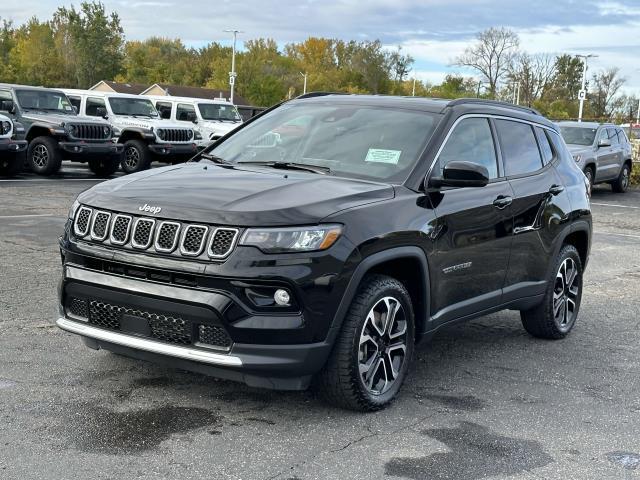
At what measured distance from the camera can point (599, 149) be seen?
20688 millimetres

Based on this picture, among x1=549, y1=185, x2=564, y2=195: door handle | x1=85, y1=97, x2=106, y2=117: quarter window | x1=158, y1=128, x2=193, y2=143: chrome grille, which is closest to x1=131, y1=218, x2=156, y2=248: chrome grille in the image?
x1=549, y1=185, x2=564, y2=195: door handle

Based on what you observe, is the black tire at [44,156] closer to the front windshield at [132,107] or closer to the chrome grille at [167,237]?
the front windshield at [132,107]

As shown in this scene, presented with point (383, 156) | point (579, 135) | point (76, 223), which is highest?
point (579, 135)

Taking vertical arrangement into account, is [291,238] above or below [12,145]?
above

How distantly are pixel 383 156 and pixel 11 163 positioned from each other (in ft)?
47.2

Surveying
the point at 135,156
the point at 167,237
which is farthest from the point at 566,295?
the point at 135,156

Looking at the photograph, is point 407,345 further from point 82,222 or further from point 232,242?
point 82,222

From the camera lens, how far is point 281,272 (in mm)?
4031

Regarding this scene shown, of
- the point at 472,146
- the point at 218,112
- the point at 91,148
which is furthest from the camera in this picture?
the point at 218,112

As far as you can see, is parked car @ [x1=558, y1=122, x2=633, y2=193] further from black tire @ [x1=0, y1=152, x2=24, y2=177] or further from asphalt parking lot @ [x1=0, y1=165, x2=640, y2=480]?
asphalt parking lot @ [x1=0, y1=165, x2=640, y2=480]

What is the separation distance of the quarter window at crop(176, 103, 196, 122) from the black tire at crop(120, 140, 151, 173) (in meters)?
2.76

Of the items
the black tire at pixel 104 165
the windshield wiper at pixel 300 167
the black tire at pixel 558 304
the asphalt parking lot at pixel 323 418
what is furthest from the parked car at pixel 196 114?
the windshield wiper at pixel 300 167

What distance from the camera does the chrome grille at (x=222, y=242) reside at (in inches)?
160

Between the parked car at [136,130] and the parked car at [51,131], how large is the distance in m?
1.36
